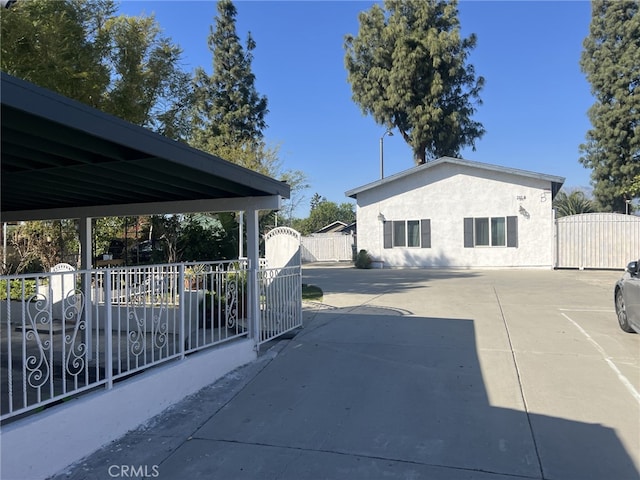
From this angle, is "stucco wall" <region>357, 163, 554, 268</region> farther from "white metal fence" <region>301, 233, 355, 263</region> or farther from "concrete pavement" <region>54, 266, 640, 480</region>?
"concrete pavement" <region>54, 266, 640, 480</region>

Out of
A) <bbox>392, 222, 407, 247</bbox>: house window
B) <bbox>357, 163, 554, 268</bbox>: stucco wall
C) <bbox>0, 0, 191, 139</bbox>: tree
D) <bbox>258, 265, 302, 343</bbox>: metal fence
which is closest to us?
<bbox>258, 265, 302, 343</bbox>: metal fence

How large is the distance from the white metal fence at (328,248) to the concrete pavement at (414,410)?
20171 mm

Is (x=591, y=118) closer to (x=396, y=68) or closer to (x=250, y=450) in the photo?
(x=396, y=68)

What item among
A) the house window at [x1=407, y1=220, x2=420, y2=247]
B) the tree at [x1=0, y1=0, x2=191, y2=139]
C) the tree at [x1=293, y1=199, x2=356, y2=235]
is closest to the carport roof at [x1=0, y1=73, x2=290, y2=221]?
the tree at [x1=0, y1=0, x2=191, y2=139]

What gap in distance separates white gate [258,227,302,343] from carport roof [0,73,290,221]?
4.70 feet

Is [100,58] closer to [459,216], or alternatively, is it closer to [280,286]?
[280,286]

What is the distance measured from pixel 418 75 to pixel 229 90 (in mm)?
12753

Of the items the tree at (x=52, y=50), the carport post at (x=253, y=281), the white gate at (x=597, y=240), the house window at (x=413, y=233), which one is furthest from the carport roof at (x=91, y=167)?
the white gate at (x=597, y=240)

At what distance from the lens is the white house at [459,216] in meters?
18.4

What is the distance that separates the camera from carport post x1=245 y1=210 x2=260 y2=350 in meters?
6.20

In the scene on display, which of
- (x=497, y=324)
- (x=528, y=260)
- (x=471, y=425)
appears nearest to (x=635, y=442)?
(x=471, y=425)

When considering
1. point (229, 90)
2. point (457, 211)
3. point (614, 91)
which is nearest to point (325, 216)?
point (229, 90)

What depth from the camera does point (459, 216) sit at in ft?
63.7

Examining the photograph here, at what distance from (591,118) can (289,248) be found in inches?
1248
